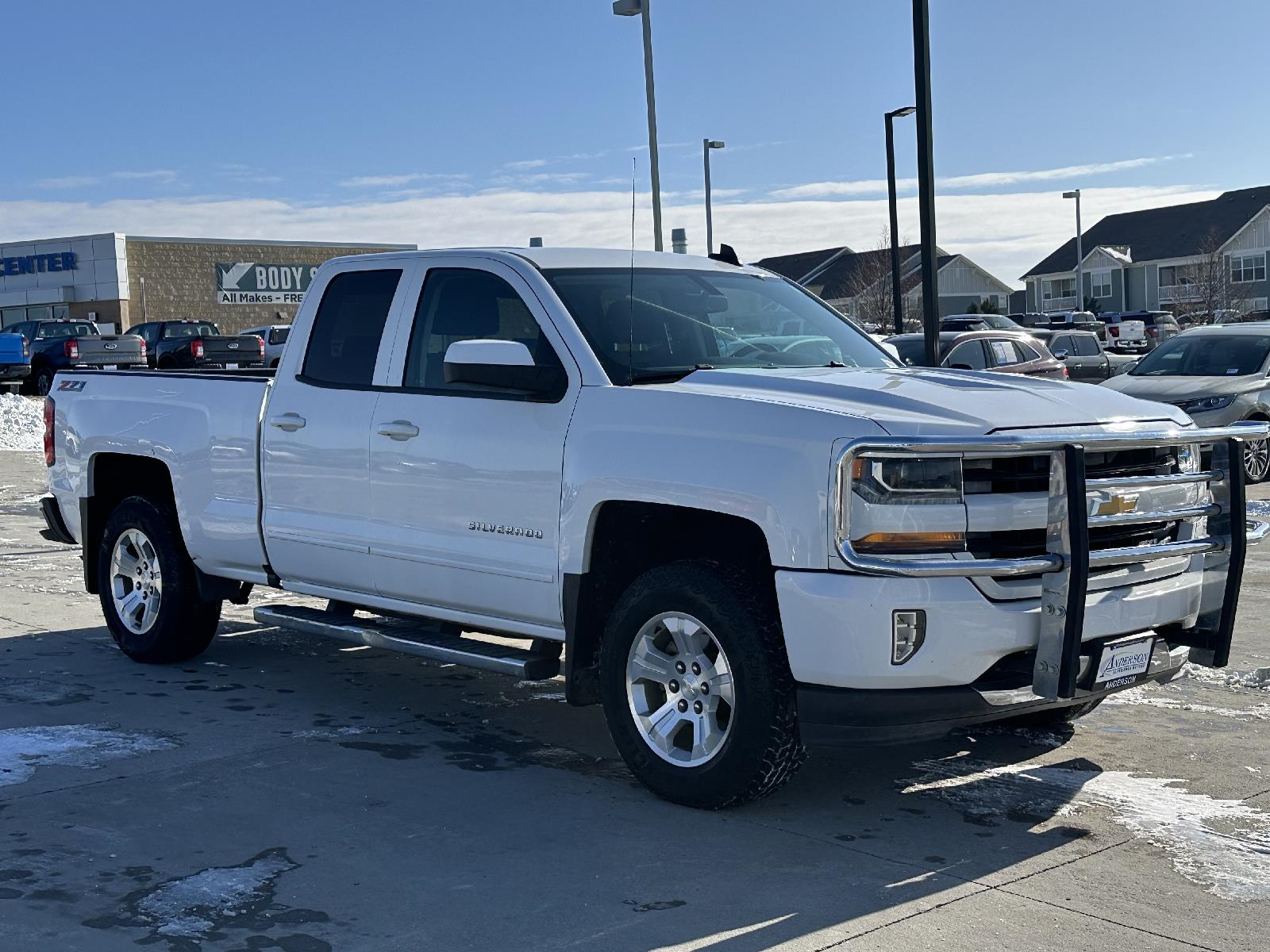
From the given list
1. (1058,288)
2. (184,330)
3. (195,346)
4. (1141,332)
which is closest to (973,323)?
(1141,332)

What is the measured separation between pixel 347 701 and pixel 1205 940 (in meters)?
4.27

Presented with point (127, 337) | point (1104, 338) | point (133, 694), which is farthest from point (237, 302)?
point (133, 694)

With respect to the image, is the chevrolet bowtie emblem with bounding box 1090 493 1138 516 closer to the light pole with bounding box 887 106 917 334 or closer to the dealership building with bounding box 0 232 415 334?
the light pole with bounding box 887 106 917 334

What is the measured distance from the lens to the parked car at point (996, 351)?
63.3 ft

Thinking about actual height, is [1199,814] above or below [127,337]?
below

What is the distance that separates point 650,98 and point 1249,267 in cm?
6332

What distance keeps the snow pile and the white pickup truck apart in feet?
52.0

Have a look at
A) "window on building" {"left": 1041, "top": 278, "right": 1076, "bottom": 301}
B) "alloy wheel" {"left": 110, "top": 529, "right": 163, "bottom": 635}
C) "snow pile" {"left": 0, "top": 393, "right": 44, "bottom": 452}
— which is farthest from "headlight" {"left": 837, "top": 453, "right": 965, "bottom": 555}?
"window on building" {"left": 1041, "top": 278, "right": 1076, "bottom": 301}

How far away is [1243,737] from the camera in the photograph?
248 inches

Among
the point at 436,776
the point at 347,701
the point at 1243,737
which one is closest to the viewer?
the point at 436,776

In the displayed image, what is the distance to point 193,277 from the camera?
2416 inches

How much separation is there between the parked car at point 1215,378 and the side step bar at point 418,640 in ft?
36.3

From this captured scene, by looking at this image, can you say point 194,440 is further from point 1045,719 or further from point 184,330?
point 184,330

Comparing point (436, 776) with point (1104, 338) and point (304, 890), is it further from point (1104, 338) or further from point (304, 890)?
point (1104, 338)
